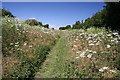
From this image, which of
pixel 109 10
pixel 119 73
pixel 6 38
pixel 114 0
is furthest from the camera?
pixel 109 10

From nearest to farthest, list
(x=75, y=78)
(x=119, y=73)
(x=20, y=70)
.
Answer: (x=119, y=73) → (x=75, y=78) → (x=20, y=70)

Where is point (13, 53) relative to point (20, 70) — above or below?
above

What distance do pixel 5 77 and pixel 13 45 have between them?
3.86 meters

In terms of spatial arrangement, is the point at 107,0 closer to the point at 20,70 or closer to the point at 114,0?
the point at 114,0

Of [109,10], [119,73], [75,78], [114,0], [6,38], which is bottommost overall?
[75,78]

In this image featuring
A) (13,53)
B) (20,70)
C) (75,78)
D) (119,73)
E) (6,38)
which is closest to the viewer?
(119,73)

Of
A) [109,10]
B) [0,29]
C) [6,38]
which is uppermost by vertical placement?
[109,10]

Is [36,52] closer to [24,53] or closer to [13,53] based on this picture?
[24,53]

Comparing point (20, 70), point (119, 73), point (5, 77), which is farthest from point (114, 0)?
point (5, 77)

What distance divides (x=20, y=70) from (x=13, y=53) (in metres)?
2.19

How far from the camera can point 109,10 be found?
40.8ft

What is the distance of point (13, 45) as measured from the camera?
7930 millimetres

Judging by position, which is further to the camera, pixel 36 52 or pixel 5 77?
pixel 36 52

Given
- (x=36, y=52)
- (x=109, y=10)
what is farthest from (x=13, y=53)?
(x=109, y=10)
